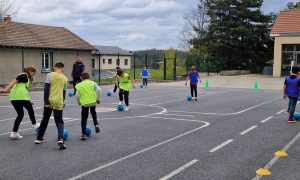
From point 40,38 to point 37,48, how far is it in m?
2.20

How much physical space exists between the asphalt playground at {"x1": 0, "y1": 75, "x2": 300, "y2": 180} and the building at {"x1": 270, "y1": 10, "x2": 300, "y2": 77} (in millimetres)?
27486

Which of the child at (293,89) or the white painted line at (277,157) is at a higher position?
the child at (293,89)

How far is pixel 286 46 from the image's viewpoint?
126 ft

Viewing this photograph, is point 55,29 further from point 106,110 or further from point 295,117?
point 295,117

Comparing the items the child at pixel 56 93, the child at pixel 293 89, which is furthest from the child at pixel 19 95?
the child at pixel 293 89

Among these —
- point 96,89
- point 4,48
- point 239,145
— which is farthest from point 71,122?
point 4,48

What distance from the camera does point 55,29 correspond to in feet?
124

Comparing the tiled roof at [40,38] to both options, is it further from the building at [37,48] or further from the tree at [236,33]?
the tree at [236,33]

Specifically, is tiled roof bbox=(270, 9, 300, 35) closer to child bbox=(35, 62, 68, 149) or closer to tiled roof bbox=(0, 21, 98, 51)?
tiled roof bbox=(0, 21, 98, 51)

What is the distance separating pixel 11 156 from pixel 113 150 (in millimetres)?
1931

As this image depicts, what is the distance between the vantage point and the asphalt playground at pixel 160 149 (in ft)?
19.4

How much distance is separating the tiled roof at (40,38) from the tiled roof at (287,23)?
19.5m

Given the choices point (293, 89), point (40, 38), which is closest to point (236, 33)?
point (40, 38)

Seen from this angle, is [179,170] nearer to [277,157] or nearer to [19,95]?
[277,157]
